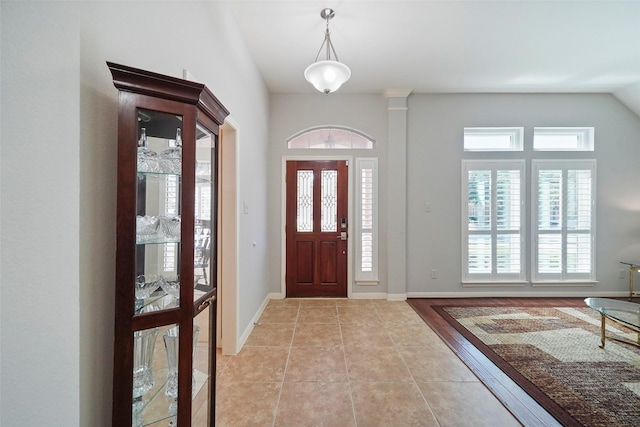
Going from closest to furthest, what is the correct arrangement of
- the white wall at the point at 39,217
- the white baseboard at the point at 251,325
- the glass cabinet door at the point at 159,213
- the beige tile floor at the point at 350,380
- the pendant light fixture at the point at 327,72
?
the white wall at the point at 39,217
the glass cabinet door at the point at 159,213
the beige tile floor at the point at 350,380
the pendant light fixture at the point at 327,72
the white baseboard at the point at 251,325

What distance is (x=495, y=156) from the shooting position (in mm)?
4141

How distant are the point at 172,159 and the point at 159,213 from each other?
0.24m

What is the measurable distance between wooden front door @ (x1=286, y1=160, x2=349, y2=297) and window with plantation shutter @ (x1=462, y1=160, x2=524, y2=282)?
6.36 feet

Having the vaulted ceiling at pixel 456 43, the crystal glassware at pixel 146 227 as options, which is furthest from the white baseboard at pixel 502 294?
the crystal glassware at pixel 146 227

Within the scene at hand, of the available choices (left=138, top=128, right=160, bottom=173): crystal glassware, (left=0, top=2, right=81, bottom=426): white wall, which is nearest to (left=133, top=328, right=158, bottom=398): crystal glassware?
(left=0, top=2, right=81, bottom=426): white wall

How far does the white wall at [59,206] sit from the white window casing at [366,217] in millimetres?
3368

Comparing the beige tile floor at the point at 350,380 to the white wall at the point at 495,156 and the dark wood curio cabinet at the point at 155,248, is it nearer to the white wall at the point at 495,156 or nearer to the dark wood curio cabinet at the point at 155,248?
the dark wood curio cabinet at the point at 155,248

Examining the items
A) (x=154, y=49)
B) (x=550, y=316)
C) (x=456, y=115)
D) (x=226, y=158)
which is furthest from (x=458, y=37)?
(x=550, y=316)

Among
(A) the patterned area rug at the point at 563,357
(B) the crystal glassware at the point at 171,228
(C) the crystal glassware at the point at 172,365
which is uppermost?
(B) the crystal glassware at the point at 171,228

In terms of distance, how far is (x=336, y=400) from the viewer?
1.89 m

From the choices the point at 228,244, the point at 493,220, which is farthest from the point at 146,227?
the point at 493,220

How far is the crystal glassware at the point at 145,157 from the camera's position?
102 centimetres

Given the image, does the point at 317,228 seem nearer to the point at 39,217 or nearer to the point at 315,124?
the point at 315,124

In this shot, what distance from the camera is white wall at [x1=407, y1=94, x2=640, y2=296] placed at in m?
4.14
